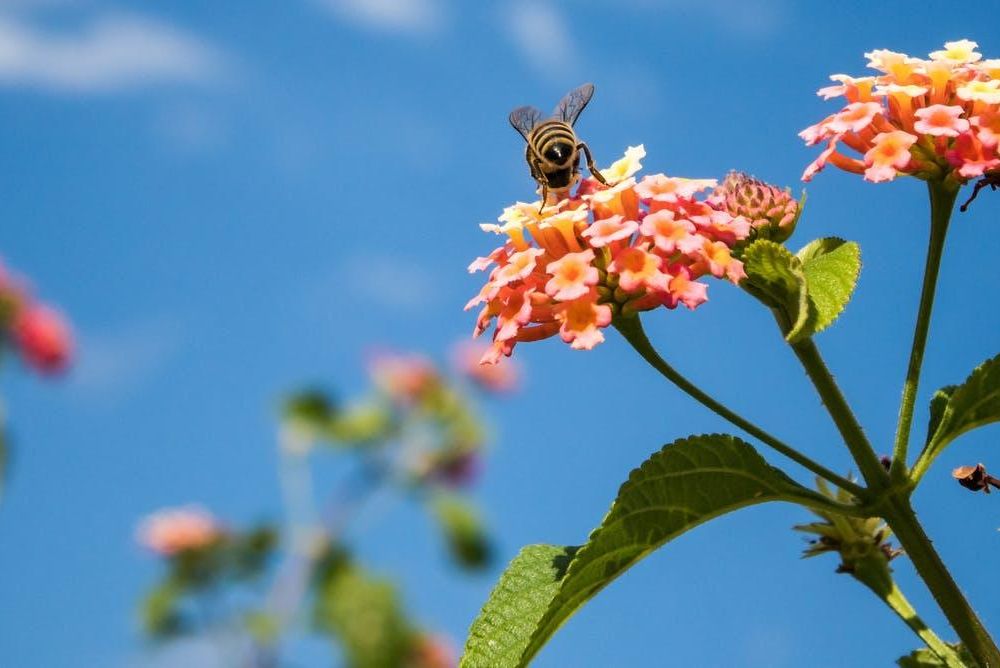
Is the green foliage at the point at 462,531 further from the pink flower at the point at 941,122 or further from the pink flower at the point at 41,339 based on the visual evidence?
the pink flower at the point at 941,122

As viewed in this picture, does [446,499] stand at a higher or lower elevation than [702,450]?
higher

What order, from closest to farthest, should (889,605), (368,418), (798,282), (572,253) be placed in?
1. (798,282)
2. (572,253)
3. (889,605)
4. (368,418)

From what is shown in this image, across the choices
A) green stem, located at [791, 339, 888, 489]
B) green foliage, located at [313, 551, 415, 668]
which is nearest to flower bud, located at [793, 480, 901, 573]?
green stem, located at [791, 339, 888, 489]

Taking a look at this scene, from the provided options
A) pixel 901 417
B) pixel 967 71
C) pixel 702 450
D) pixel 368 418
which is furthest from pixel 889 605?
pixel 368 418

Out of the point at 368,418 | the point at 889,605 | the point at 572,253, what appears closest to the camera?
the point at 572,253

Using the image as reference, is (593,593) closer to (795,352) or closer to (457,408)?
(795,352)

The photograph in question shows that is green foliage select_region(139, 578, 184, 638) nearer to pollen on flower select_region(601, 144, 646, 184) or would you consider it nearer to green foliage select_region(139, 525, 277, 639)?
green foliage select_region(139, 525, 277, 639)

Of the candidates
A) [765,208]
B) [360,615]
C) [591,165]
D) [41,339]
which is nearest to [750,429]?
[765,208]
